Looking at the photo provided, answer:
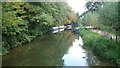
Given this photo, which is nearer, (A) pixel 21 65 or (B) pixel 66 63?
(A) pixel 21 65

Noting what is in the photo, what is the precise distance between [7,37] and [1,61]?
3854 millimetres

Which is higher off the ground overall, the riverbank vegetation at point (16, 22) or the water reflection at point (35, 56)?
the riverbank vegetation at point (16, 22)

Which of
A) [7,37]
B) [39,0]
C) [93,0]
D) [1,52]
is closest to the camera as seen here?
[1,52]

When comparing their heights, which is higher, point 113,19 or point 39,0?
point 39,0

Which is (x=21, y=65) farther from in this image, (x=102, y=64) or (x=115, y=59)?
(x=115, y=59)

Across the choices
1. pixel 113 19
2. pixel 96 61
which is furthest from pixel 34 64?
pixel 113 19

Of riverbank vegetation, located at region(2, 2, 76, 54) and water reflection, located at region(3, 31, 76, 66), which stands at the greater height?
riverbank vegetation, located at region(2, 2, 76, 54)

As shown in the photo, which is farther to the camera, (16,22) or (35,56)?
(16,22)

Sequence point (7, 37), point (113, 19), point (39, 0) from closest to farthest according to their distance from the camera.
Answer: point (113, 19)
point (7, 37)
point (39, 0)

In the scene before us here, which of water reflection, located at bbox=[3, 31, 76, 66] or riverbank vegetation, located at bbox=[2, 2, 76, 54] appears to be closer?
water reflection, located at bbox=[3, 31, 76, 66]

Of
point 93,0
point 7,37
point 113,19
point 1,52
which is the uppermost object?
point 93,0

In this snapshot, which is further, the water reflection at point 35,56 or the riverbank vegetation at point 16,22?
the riverbank vegetation at point 16,22

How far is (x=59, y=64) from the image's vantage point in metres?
9.65

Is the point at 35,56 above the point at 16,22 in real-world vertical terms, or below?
below
